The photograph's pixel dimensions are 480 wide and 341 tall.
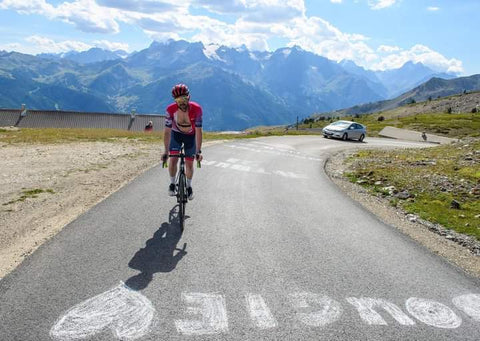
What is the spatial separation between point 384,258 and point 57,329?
5.38 meters

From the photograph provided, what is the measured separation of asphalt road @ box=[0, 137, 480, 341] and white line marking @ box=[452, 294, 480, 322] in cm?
2

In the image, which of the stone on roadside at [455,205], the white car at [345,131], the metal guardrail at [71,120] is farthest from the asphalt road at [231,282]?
the metal guardrail at [71,120]

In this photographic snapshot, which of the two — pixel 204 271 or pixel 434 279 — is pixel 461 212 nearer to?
pixel 434 279

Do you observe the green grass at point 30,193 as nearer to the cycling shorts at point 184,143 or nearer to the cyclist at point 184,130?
the cyclist at point 184,130

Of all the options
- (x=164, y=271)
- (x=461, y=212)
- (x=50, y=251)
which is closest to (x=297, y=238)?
(x=164, y=271)

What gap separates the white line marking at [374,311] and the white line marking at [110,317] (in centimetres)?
266

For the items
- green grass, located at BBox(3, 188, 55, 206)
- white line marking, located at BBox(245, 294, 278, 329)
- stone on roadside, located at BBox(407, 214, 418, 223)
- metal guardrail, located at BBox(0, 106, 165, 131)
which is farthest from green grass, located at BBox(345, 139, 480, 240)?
metal guardrail, located at BBox(0, 106, 165, 131)

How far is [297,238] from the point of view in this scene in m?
7.57

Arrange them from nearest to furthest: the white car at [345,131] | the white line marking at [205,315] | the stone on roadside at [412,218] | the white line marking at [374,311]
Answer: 1. the white line marking at [205,315]
2. the white line marking at [374,311]
3. the stone on roadside at [412,218]
4. the white car at [345,131]

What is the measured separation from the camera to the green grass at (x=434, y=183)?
32.9ft

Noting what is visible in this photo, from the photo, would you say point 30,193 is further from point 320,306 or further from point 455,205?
point 455,205

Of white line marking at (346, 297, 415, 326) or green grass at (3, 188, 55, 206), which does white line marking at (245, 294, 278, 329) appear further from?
green grass at (3, 188, 55, 206)

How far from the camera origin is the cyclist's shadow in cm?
538

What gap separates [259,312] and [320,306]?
862 millimetres
